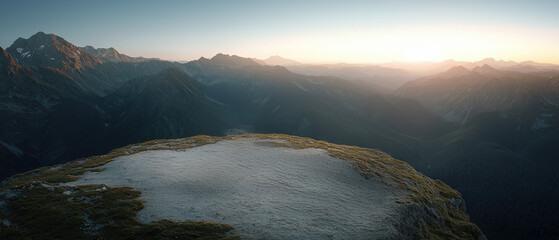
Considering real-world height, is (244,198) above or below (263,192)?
above

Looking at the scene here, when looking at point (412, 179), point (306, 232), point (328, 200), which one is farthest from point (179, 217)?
point (412, 179)

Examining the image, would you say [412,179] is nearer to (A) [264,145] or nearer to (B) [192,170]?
(A) [264,145]

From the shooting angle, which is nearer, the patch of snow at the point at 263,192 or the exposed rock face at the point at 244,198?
the exposed rock face at the point at 244,198

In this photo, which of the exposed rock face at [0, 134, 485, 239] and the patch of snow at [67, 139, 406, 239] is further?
the patch of snow at [67, 139, 406, 239]

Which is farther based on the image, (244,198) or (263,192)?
(263,192)
